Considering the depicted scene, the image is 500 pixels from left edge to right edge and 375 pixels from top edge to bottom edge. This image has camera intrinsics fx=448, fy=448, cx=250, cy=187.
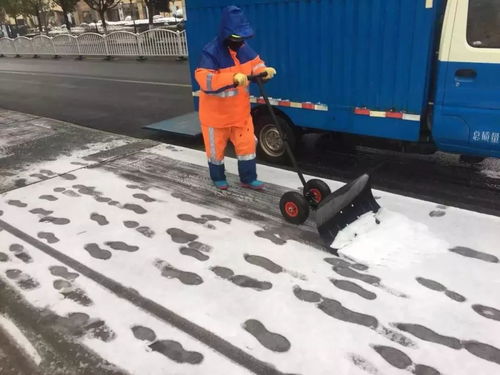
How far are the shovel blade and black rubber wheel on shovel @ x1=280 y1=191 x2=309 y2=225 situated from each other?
33 cm

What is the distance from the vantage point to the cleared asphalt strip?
2.49 meters

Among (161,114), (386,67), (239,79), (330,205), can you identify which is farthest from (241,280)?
(161,114)

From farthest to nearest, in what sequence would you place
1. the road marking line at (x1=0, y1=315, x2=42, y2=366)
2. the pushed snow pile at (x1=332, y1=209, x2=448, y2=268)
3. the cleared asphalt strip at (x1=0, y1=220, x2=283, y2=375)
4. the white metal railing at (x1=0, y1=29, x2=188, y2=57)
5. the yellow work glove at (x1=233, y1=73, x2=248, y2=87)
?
the white metal railing at (x1=0, y1=29, x2=188, y2=57), the yellow work glove at (x1=233, y1=73, x2=248, y2=87), the pushed snow pile at (x1=332, y1=209, x2=448, y2=268), the road marking line at (x1=0, y1=315, x2=42, y2=366), the cleared asphalt strip at (x1=0, y1=220, x2=283, y2=375)

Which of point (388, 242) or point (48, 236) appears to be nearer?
point (388, 242)

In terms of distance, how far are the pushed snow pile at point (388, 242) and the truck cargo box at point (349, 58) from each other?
108 cm

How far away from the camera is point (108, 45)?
2100 cm

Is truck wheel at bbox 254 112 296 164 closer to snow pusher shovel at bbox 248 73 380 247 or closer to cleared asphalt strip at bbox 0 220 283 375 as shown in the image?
snow pusher shovel at bbox 248 73 380 247

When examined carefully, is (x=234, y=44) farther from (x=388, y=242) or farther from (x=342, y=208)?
(x=388, y=242)

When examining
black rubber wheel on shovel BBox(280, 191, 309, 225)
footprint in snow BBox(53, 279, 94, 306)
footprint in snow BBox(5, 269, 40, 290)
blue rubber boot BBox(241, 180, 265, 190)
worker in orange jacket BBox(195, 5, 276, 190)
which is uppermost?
worker in orange jacket BBox(195, 5, 276, 190)

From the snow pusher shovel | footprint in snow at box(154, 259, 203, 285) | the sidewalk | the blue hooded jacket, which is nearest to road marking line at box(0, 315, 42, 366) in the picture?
the sidewalk

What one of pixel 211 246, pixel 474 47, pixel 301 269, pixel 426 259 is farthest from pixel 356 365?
pixel 474 47

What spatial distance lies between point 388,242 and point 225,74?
197cm

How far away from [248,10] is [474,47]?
8.22ft

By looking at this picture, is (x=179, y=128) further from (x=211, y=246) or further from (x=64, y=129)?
(x=211, y=246)
